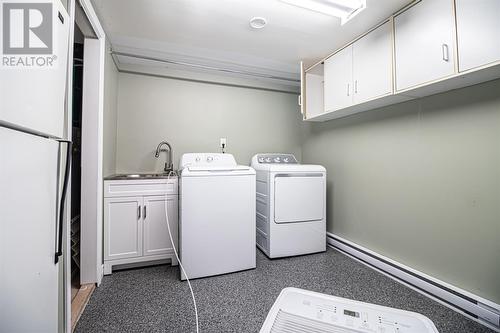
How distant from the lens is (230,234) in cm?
213

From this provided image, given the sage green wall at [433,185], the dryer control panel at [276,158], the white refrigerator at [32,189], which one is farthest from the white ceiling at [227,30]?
the dryer control panel at [276,158]

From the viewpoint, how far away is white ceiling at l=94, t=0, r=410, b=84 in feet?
5.79

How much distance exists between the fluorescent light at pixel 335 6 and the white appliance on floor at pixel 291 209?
4.90 feet

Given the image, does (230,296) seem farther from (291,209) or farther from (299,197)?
(299,197)

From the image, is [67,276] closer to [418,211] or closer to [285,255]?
[285,255]

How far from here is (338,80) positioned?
235 cm

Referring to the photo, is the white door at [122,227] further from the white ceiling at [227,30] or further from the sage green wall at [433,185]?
the sage green wall at [433,185]

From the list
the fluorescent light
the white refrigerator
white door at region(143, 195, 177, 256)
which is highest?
the fluorescent light

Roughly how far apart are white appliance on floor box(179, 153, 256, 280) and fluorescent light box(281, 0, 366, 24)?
1460 millimetres

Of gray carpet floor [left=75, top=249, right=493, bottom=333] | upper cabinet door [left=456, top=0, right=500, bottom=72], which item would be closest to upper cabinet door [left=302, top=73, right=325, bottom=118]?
upper cabinet door [left=456, top=0, right=500, bottom=72]

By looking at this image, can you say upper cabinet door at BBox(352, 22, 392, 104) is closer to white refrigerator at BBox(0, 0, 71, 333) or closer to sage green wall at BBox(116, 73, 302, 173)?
sage green wall at BBox(116, 73, 302, 173)

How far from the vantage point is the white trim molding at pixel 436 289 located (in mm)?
1436

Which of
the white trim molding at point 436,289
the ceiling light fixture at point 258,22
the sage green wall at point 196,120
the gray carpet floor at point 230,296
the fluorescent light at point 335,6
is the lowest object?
the gray carpet floor at point 230,296

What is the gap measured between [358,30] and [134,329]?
3033 millimetres
